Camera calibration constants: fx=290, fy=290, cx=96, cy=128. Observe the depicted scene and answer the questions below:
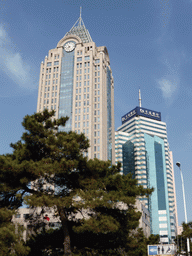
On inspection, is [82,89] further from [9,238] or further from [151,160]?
[9,238]

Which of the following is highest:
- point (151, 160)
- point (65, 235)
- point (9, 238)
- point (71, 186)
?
point (151, 160)

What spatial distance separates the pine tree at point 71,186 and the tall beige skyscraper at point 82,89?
64.3 metres

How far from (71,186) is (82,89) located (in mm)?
76544

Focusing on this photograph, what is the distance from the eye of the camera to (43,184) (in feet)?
83.6

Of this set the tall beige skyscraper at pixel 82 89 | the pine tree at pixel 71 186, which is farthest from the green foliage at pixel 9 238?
the tall beige skyscraper at pixel 82 89

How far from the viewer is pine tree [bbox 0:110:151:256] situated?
2273 cm

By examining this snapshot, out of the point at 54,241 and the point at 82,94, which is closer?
the point at 54,241

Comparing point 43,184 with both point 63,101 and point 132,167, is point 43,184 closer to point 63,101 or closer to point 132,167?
point 63,101

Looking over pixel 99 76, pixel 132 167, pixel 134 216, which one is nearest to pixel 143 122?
pixel 132 167

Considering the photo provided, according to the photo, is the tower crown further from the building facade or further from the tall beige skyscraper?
the building facade

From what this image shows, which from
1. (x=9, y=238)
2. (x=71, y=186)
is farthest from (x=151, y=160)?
(x=9, y=238)

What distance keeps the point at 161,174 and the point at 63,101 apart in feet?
218

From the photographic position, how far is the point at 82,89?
9969cm

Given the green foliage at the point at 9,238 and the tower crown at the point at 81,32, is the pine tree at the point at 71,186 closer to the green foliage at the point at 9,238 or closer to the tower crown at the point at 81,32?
the green foliage at the point at 9,238
